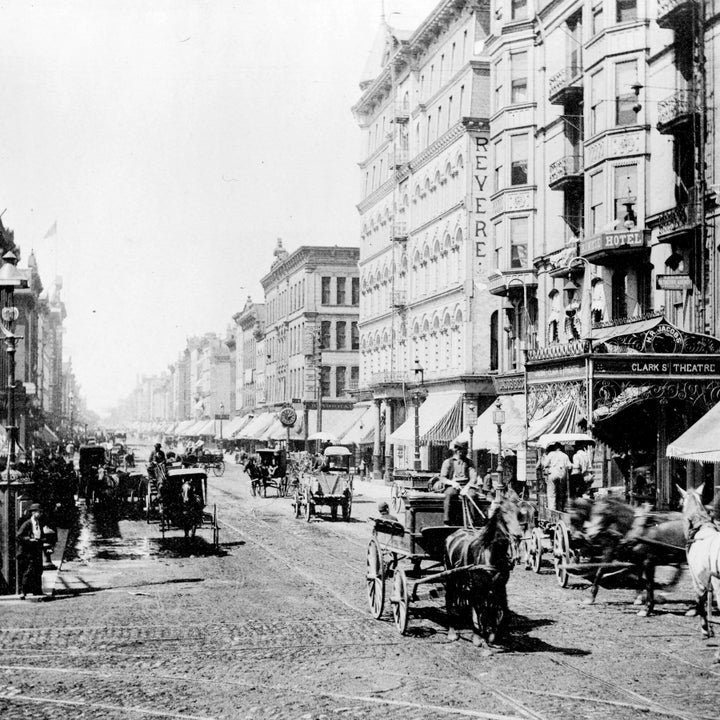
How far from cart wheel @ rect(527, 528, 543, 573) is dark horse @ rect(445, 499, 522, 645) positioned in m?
6.57

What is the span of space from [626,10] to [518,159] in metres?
9.21

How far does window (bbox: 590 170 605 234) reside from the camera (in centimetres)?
3288

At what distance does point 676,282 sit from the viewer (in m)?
28.6

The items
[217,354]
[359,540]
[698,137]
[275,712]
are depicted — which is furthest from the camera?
[217,354]

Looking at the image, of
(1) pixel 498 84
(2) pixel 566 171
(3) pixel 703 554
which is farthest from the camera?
(1) pixel 498 84

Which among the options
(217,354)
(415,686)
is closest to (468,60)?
(415,686)

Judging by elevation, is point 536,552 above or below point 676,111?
below

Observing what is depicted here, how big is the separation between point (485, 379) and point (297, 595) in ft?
99.9

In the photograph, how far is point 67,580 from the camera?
19328 millimetres

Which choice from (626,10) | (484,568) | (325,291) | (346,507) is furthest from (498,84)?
(325,291)

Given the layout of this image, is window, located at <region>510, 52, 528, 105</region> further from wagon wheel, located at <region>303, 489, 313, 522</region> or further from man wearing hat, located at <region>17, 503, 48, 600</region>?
man wearing hat, located at <region>17, 503, 48, 600</region>

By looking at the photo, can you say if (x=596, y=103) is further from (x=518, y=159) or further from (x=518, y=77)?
(x=518, y=77)

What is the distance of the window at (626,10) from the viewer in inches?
1282

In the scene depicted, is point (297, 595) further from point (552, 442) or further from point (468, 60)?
point (468, 60)
